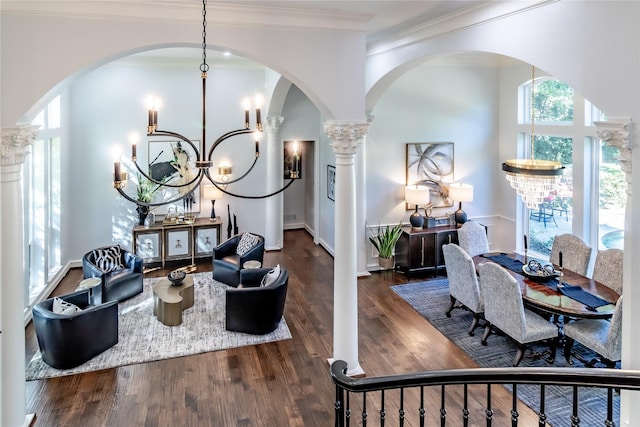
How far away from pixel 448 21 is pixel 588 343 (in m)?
3.65

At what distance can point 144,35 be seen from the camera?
12.2 ft

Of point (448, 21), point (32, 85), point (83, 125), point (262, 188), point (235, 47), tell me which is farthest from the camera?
point (262, 188)

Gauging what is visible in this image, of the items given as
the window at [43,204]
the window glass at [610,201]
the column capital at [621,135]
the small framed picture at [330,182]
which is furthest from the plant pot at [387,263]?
the window at [43,204]

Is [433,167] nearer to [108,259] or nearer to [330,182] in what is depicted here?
[330,182]

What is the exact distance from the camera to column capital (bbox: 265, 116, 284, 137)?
9211mm

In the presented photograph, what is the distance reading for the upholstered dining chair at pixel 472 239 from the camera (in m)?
7.06

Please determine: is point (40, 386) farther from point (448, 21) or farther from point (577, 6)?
point (577, 6)

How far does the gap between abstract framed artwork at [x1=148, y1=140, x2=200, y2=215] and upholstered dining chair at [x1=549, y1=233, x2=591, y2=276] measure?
21.5ft

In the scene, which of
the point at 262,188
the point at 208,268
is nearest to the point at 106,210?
the point at 208,268

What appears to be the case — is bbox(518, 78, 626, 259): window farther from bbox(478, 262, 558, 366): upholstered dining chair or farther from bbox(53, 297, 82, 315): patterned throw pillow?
bbox(53, 297, 82, 315): patterned throw pillow

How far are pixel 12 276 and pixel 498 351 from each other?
16.9ft

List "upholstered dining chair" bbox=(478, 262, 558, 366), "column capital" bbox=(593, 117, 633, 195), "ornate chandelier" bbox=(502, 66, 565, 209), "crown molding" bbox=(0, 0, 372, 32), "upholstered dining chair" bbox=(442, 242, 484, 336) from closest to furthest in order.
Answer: "column capital" bbox=(593, 117, 633, 195)
"crown molding" bbox=(0, 0, 372, 32)
"upholstered dining chair" bbox=(478, 262, 558, 366)
"ornate chandelier" bbox=(502, 66, 565, 209)
"upholstered dining chair" bbox=(442, 242, 484, 336)

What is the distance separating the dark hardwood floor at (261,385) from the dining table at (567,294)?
1.06 meters

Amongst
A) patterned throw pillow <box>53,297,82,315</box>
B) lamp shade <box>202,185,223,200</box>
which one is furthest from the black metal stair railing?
lamp shade <box>202,185,223,200</box>
